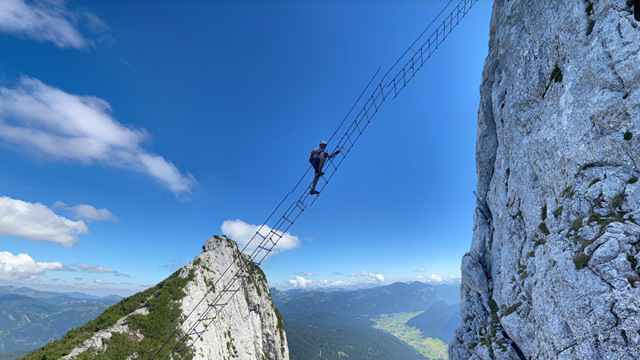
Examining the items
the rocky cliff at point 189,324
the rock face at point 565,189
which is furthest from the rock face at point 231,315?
the rock face at point 565,189

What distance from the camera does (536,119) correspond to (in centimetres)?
2716

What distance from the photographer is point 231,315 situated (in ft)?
180

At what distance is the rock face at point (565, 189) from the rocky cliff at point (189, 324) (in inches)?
887

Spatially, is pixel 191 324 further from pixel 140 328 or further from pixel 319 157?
pixel 319 157

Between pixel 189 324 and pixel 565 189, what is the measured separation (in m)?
57.5

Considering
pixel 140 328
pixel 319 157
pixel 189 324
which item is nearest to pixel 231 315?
pixel 189 324

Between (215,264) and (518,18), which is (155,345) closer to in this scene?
(215,264)

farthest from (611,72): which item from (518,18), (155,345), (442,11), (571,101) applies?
(155,345)

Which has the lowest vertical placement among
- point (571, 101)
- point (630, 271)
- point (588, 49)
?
point (630, 271)

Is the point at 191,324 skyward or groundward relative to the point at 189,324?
groundward

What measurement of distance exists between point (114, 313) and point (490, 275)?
60869mm

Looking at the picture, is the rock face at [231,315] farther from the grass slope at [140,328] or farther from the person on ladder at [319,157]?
the person on ladder at [319,157]

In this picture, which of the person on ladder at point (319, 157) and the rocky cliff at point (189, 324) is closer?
the person on ladder at point (319, 157)

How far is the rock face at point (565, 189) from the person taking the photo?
1470cm
